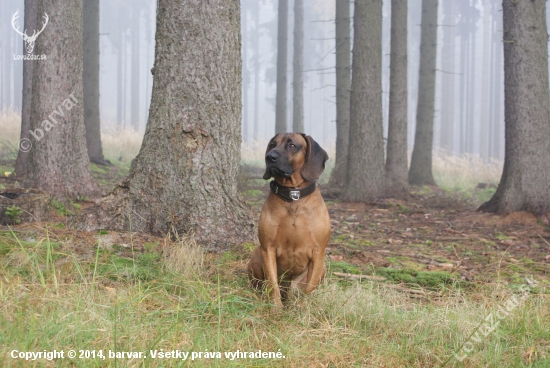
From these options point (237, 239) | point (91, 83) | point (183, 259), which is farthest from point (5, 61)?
point (183, 259)

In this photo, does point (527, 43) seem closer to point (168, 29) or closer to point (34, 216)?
point (168, 29)

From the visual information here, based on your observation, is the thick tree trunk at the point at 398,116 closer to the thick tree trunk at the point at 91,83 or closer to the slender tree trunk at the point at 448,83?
the thick tree trunk at the point at 91,83

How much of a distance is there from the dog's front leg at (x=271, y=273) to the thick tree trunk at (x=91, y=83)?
1143 cm

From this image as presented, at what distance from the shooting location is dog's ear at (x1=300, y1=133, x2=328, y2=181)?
4496 millimetres

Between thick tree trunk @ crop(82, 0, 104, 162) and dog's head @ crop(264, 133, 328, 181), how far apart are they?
1124 cm

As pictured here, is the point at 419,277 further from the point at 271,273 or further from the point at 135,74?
the point at 135,74

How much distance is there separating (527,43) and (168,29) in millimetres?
6580

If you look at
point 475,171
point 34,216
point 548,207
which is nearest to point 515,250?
point 548,207

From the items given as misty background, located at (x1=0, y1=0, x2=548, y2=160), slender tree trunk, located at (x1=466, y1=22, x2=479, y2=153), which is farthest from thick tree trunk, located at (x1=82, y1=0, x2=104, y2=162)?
slender tree trunk, located at (x1=466, y1=22, x2=479, y2=153)

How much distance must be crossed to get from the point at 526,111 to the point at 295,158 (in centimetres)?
637

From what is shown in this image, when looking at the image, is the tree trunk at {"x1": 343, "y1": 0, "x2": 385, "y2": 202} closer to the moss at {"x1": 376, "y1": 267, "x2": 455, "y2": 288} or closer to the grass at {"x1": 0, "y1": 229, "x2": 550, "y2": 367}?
the moss at {"x1": 376, "y1": 267, "x2": 455, "y2": 288}

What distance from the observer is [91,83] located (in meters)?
15.1

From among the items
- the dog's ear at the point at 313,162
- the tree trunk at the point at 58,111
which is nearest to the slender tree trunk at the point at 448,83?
the tree trunk at the point at 58,111

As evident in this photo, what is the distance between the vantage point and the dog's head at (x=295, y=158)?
4.41 m
